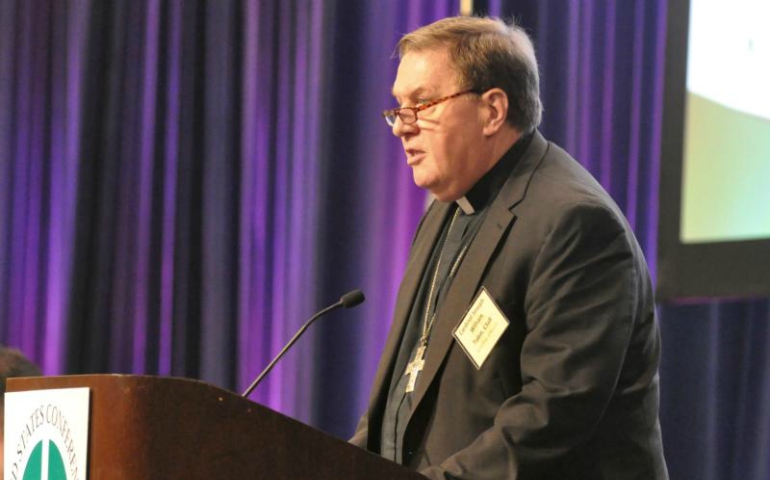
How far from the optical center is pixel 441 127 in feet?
8.53

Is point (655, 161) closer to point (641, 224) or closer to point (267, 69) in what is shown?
point (641, 224)

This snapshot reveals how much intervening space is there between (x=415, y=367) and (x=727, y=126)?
2.89 feet

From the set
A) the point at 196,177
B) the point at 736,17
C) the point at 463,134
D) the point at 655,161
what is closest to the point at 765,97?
the point at 736,17

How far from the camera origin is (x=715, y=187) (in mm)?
2488

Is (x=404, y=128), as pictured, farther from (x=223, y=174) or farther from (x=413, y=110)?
(x=223, y=174)

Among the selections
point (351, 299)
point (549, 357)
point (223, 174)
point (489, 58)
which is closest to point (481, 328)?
point (549, 357)

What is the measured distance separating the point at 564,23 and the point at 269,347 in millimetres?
1732

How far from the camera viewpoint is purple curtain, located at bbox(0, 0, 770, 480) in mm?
4242

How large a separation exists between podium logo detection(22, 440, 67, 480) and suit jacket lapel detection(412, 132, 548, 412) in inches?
30.5

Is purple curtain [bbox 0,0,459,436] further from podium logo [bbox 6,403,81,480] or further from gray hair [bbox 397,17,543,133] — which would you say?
podium logo [bbox 6,403,81,480]

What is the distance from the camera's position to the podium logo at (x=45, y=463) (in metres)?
1.91

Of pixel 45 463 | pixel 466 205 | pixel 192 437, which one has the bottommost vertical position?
pixel 45 463

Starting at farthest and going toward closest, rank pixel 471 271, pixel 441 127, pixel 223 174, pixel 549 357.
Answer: pixel 223 174 → pixel 441 127 → pixel 471 271 → pixel 549 357

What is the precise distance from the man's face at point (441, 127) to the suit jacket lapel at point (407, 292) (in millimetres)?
231
